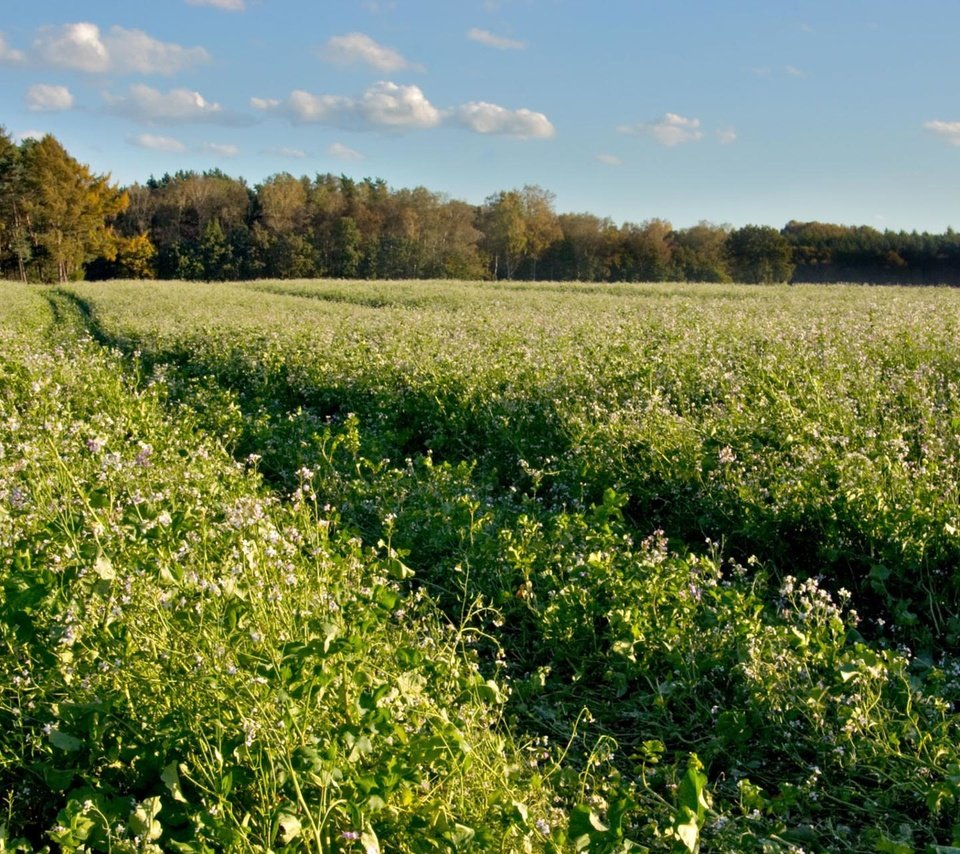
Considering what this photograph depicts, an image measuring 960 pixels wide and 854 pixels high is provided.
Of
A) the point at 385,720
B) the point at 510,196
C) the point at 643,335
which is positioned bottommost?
the point at 385,720

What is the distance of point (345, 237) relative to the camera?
79.9 metres

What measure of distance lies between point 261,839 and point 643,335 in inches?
503

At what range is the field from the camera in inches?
136

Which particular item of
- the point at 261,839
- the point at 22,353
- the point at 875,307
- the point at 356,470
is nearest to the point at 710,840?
the point at 261,839

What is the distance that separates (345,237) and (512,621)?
77242 millimetres

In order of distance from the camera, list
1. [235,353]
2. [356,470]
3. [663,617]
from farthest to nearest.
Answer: [235,353] < [356,470] < [663,617]

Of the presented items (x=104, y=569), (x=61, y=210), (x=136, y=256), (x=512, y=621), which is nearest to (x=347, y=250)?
(x=136, y=256)

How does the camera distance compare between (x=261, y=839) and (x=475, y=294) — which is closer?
(x=261, y=839)

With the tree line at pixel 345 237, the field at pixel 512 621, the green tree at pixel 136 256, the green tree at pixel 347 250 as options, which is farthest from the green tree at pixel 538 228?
the field at pixel 512 621

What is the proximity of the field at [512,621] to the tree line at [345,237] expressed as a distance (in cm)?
5711

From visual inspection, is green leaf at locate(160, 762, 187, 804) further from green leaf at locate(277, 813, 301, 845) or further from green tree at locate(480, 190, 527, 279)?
green tree at locate(480, 190, 527, 279)

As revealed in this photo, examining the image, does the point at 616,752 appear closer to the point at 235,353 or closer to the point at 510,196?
the point at 235,353

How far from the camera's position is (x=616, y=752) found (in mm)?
4820

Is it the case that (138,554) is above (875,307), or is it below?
below
